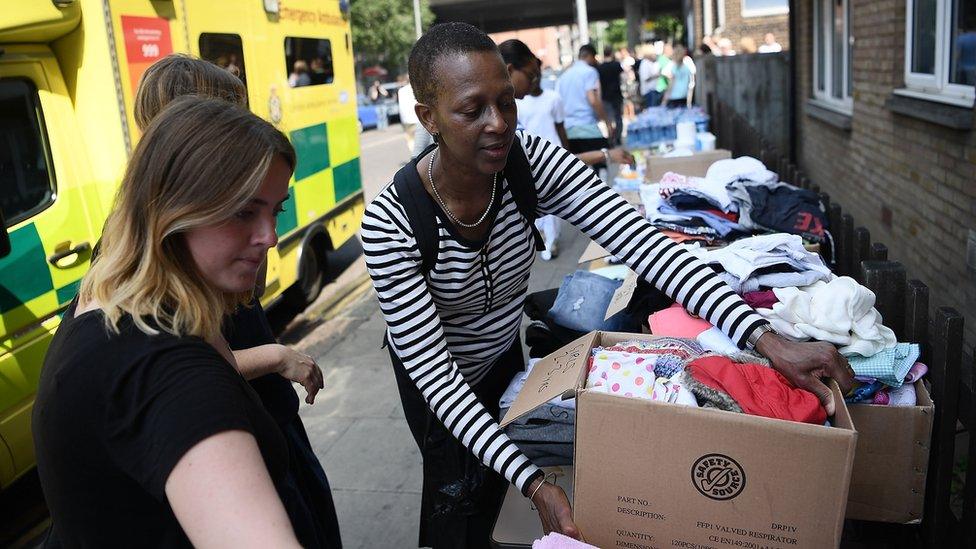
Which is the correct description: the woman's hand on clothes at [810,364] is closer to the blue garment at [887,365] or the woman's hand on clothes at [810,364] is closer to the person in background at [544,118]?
the blue garment at [887,365]

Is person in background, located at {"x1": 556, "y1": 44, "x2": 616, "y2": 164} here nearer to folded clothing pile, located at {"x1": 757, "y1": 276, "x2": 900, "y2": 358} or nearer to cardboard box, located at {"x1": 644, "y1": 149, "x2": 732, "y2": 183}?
cardboard box, located at {"x1": 644, "y1": 149, "x2": 732, "y2": 183}

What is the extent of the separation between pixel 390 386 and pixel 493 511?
3.02 meters

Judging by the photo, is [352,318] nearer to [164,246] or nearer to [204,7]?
[204,7]

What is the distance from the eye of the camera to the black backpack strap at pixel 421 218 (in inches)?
78.3

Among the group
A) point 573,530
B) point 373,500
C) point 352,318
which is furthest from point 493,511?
point 352,318

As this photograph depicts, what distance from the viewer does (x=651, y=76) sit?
669 inches

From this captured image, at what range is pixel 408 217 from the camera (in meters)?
2.00

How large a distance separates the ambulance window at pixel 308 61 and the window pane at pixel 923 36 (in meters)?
4.49

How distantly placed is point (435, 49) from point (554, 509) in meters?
1.14

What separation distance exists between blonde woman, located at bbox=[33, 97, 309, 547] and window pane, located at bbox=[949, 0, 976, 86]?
4.21 metres

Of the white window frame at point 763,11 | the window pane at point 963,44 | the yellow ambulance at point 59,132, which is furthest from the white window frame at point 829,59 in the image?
the white window frame at point 763,11

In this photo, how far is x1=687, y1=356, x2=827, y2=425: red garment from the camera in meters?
1.65

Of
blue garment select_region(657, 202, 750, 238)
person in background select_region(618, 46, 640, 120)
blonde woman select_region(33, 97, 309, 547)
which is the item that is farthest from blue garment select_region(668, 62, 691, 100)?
blonde woman select_region(33, 97, 309, 547)

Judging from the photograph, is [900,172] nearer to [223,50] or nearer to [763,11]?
[223,50]
